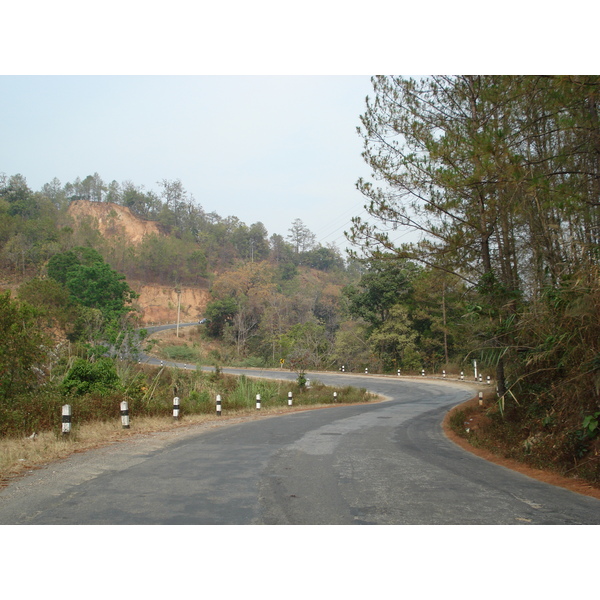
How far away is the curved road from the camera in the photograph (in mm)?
5895

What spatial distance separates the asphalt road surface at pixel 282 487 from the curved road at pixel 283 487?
0.02 meters

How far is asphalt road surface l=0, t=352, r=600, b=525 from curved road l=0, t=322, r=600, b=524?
17 mm

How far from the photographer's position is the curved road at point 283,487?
19.3 feet

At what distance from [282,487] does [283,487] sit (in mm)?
14

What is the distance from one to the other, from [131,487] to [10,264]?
231ft

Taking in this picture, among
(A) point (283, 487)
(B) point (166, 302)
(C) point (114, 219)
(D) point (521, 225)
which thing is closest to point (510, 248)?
(D) point (521, 225)

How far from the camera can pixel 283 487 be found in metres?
7.32

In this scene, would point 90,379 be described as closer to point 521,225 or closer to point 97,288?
point 521,225

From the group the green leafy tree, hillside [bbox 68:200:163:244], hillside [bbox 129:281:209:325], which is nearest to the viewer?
the green leafy tree

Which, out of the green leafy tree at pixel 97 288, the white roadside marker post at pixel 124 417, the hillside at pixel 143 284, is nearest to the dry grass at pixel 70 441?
the white roadside marker post at pixel 124 417

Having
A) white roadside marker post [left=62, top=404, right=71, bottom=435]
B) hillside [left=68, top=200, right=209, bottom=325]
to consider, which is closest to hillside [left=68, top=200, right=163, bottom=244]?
hillside [left=68, top=200, right=209, bottom=325]

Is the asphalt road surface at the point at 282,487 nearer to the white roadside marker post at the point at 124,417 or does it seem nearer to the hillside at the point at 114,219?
the white roadside marker post at the point at 124,417

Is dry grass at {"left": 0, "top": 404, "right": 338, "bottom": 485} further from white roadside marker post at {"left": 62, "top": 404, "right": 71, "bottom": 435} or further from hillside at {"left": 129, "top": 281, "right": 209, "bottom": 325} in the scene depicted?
hillside at {"left": 129, "top": 281, "right": 209, "bottom": 325}

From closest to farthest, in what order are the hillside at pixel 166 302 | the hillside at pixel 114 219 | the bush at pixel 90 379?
the bush at pixel 90 379 → the hillside at pixel 166 302 → the hillside at pixel 114 219
